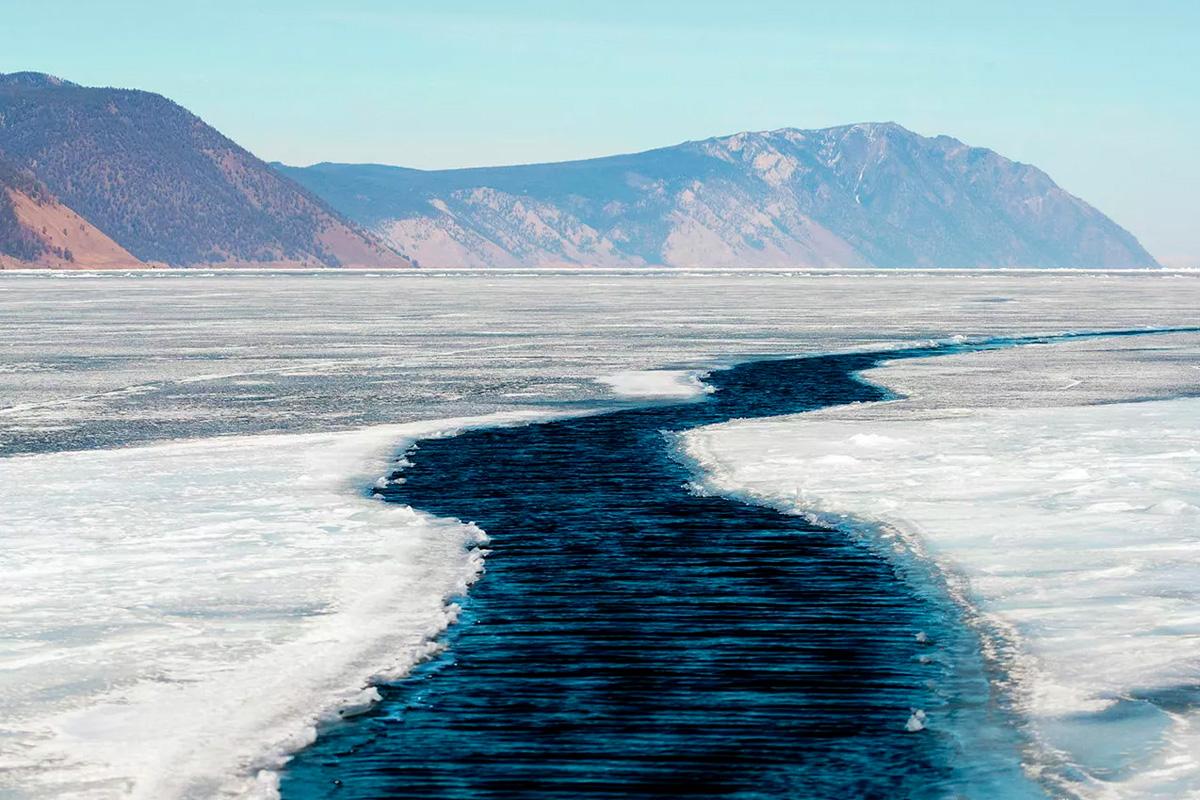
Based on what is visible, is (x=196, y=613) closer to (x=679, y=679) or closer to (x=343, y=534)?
(x=343, y=534)

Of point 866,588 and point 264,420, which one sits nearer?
point 866,588

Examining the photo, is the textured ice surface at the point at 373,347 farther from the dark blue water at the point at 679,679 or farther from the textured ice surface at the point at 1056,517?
the dark blue water at the point at 679,679

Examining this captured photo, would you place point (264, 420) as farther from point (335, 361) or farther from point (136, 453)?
point (335, 361)

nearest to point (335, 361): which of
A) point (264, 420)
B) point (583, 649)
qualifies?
point (264, 420)

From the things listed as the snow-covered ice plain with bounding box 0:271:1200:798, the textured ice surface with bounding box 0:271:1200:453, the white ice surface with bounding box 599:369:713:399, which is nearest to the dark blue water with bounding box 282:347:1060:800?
the snow-covered ice plain with bounding box 0:271:1200:798

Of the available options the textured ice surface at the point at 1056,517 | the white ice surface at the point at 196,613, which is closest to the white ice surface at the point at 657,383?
the textured ice surface at the point at 1056,517

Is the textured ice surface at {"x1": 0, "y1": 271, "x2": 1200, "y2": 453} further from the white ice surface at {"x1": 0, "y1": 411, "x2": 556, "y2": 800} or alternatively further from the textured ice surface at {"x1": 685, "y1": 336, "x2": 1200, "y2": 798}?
the textured ice surface at {"x1": 685, "y1": 336, "x2": 1200, "y2": 798}
